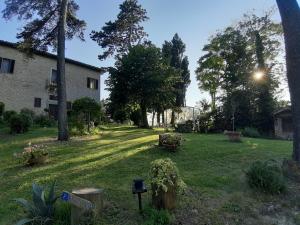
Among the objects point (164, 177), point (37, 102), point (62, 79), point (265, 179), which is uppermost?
point (62, 79)

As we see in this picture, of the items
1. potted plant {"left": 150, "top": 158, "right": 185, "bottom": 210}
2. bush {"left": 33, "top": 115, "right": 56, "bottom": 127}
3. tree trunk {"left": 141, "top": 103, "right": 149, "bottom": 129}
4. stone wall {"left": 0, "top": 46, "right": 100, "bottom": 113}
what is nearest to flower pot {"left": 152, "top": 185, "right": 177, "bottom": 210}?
potted plant {"left": 150, "top": 158, "right": 185, "bottom": 210}

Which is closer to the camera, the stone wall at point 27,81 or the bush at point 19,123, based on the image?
the bush at point 19,123

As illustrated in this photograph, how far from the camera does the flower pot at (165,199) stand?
18.4ft

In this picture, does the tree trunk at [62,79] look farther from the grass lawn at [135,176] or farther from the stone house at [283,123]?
the stone house at [283,123]

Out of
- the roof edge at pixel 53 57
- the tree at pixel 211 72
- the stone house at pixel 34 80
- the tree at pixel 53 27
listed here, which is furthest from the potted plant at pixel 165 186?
the tree at pixel 211 72

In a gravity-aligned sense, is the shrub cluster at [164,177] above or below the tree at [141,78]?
below

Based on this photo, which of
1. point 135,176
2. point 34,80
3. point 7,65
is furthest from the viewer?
point 34,80

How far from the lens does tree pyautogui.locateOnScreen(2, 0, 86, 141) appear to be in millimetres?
15672

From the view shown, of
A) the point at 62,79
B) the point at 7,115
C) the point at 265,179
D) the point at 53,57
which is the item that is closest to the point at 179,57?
the point at 53,57

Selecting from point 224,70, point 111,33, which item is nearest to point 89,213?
point 111,33

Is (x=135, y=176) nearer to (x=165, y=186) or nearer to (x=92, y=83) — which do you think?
(x=165, y=186)

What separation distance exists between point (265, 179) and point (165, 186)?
2806 mm

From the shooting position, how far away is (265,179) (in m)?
7.02

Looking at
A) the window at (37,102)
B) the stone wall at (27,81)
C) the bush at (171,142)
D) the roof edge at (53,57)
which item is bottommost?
the bush at (171,142)
